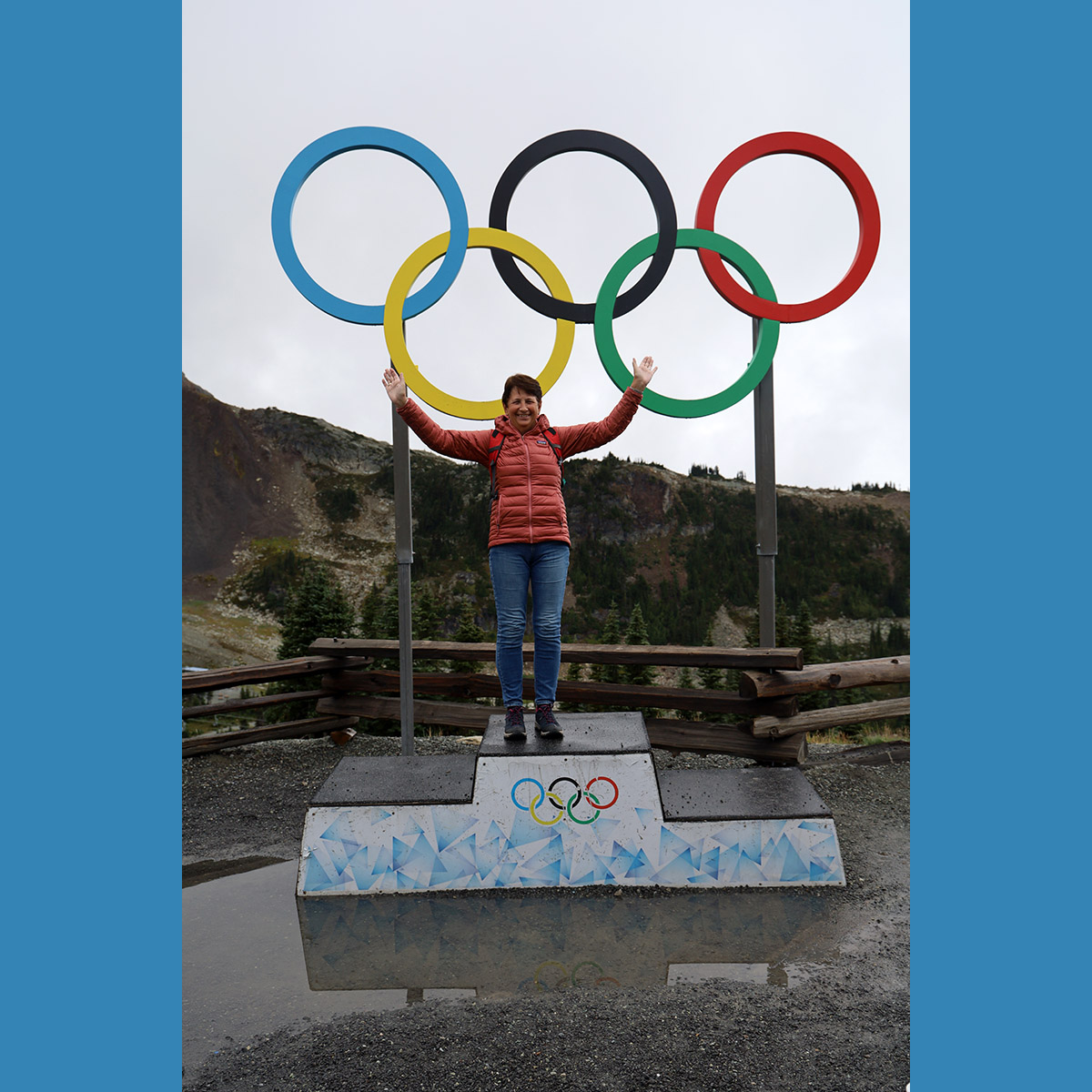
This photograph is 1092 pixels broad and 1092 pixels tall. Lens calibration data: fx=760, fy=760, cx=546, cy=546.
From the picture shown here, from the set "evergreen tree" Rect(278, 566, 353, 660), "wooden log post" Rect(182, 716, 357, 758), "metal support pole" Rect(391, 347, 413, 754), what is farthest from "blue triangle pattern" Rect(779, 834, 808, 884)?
"evergreen tree" Rect(278, 566, 353, 660)

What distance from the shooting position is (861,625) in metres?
27.1

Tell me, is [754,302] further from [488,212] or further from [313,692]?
[313,692]

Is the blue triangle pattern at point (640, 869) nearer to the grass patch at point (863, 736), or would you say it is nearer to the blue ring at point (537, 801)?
the blue ring at point (537, 801)

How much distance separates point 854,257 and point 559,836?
4199 millimetres

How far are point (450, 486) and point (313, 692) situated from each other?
19.9 m

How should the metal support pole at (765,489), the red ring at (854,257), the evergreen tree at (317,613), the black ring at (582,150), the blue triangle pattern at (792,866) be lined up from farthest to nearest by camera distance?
the evergreen tree at (317,613)
the metal support pole at (765,489)
the red ring at (854,257)
the black ring at (582,150)
the blue triangle pattern at (792,866)

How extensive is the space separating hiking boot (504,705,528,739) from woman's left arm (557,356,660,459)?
5.03 feet

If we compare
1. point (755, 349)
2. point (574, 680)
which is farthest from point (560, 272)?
point (574, 680)

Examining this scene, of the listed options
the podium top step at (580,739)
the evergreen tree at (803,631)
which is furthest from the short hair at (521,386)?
the evergreen tree at (803,631)

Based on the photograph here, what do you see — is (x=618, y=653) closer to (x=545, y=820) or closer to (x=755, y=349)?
(x=545, y=820)

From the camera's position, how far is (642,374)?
452cm

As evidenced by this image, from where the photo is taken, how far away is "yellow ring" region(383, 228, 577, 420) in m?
4.80

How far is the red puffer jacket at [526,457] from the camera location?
428 centimetres

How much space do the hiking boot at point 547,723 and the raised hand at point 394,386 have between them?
199 centimetres
